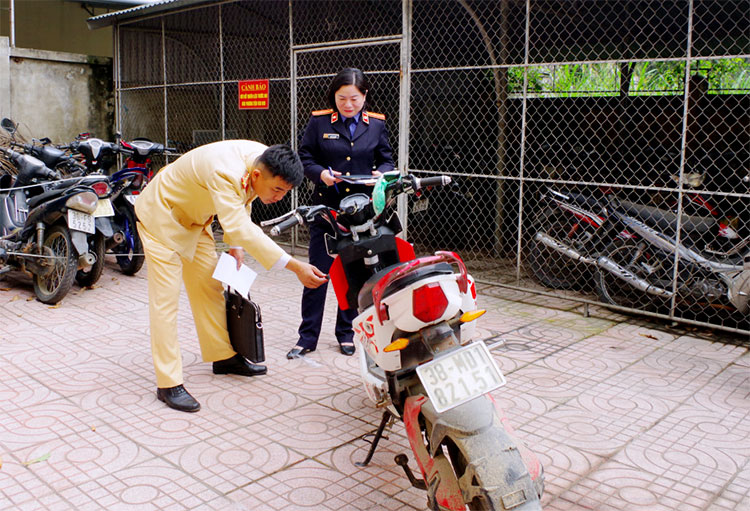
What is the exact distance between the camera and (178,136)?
10.3m

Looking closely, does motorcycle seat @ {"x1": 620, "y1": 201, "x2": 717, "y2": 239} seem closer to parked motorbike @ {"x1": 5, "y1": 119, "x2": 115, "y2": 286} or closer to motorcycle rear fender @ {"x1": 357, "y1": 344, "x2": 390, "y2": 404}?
motorcycle rear fender @ {"x1": 357, "y1": 344, "x2": 390, "y2": 404}

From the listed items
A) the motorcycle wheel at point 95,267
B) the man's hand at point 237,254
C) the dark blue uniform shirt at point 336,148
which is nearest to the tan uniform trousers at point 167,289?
the man's hand at point 237,254

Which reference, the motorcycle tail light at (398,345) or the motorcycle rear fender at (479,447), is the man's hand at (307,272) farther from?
the motorcycle rear fender at (479,447)

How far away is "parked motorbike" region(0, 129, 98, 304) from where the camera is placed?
18.5 feet

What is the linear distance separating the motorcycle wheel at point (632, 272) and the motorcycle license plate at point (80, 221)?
13.8ft

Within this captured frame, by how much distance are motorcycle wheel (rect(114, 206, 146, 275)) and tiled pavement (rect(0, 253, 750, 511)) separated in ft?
4.27

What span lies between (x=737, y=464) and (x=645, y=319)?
249 centimetres

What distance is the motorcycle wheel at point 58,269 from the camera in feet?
18.5

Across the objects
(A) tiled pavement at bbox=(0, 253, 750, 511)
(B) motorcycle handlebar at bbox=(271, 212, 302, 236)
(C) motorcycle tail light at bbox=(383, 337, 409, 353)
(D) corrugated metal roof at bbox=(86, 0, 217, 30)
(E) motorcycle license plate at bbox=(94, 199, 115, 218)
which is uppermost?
(D) corrugated metal roof at bbox=(86, 0, 217, 30)

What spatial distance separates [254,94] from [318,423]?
543 cm

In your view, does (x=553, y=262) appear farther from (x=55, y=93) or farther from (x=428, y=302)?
(x=55, y=93)

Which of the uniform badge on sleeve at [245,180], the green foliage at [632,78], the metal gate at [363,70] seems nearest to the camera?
the uniform badge on sleeve at [245,180]

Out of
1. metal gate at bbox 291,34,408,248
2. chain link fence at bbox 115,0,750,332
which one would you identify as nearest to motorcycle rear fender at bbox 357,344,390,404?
chain link fence at bbox 115,0,750,332

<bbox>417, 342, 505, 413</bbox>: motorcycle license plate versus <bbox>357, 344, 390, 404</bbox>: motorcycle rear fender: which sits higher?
<bbox>417, 342, 505, 413</bbox>: motorcycle license plate
